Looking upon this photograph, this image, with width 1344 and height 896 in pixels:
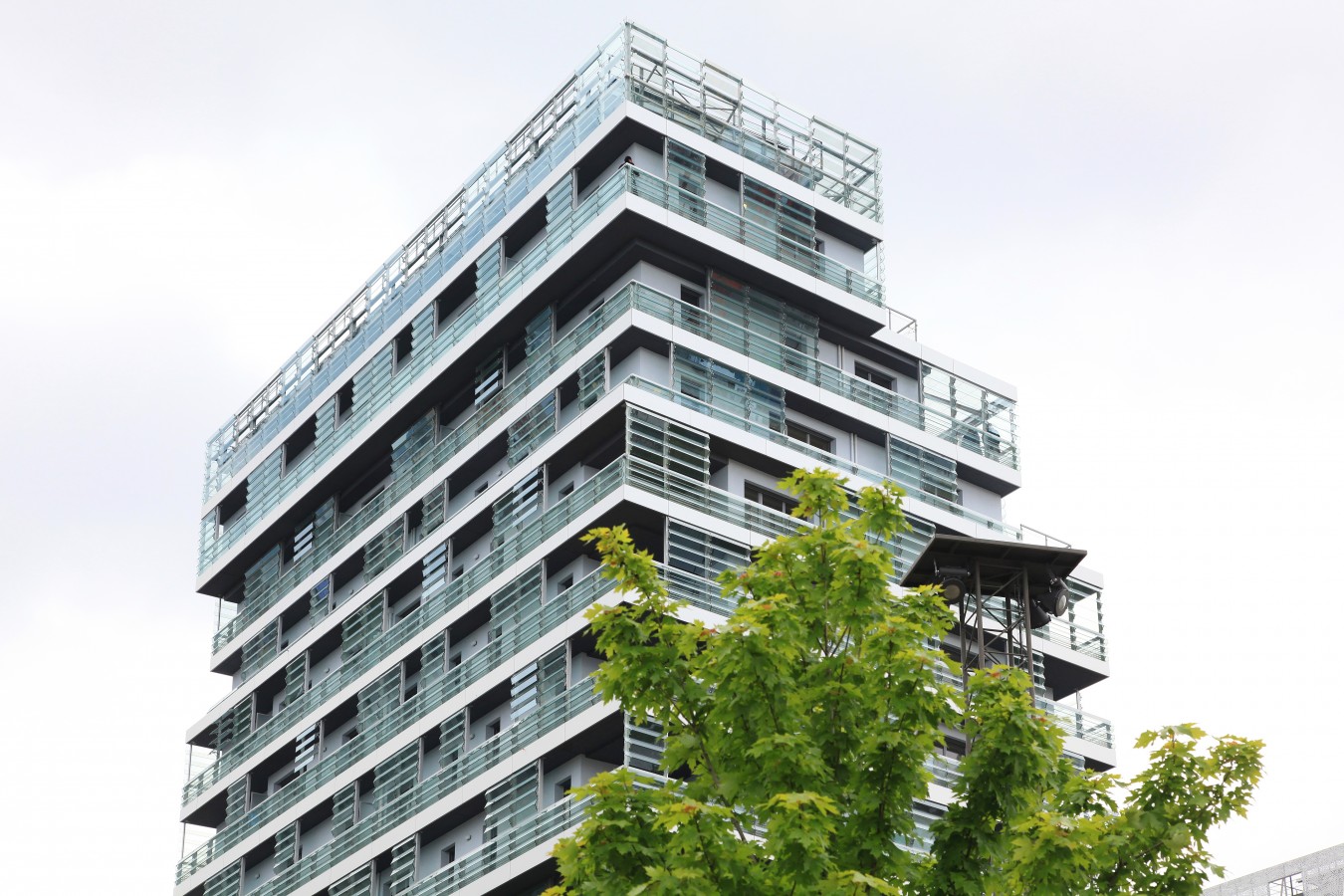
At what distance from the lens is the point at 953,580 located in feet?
146

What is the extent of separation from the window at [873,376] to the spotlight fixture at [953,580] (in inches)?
886

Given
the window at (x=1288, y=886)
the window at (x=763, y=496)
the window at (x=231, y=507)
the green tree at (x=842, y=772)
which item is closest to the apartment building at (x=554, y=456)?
the window at (x=763, y=496)

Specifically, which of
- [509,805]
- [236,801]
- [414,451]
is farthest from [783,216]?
[236,801]

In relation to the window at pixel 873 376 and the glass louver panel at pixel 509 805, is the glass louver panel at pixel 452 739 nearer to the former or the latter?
the glass louver panel at pixel 509 805

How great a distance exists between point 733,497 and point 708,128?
42.0 ft

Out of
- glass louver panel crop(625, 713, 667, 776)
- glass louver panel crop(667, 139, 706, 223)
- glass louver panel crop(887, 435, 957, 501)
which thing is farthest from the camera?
glass louver panel crop(887, 435, 957, 501)

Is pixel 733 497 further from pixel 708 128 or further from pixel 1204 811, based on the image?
pixel 1204 811

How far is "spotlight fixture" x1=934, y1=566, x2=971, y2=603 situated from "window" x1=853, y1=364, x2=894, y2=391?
22513 mm

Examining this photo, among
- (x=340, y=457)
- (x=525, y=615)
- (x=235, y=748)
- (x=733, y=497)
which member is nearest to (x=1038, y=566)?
(x=733, y=497)

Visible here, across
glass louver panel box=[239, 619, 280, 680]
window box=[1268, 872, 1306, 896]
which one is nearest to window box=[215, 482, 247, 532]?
A: glass louver panel box=[239, 619, 280, 680]

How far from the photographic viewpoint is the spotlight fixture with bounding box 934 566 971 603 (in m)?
44.4

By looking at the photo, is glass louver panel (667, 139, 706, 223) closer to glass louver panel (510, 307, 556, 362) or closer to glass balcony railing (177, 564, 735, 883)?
glass louver panel (510, 307, 556, 362)

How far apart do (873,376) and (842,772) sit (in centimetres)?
4399

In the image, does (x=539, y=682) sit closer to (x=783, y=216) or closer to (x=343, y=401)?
(x=783, y=216)
